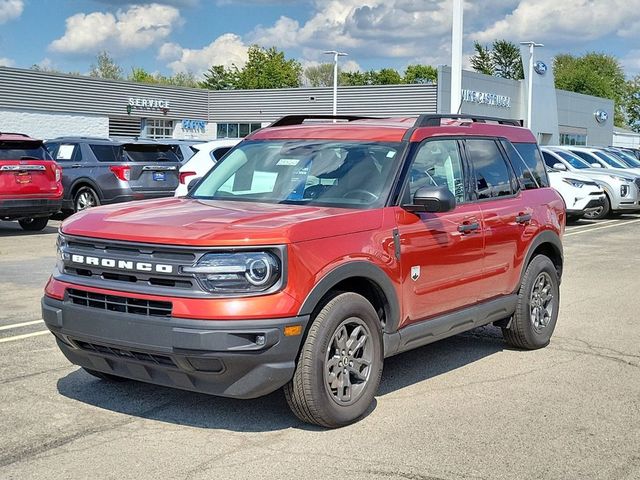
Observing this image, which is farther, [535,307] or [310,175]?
[535,307]

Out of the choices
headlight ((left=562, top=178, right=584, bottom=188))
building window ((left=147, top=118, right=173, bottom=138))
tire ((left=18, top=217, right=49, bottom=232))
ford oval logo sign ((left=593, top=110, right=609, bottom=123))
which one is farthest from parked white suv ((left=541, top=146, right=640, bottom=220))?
ford oval logo sign ((left=593, top=110, right=609, bottom=123))

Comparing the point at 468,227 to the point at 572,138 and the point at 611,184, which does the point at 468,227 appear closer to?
the point at 611,184

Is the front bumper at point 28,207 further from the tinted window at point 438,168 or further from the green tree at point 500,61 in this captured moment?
the green tree at point 500,61

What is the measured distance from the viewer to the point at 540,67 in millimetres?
55750

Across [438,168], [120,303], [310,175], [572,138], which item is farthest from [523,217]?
[572,138]

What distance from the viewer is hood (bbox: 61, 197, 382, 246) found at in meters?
4.72

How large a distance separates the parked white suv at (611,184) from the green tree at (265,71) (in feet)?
255

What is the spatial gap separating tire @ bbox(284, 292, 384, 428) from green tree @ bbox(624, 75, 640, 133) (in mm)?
124803

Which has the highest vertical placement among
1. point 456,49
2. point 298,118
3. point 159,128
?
point 456,49

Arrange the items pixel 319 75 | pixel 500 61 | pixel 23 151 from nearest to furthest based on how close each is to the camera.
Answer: pixel 23 151 → pixel 500 61 → pixel 319 75

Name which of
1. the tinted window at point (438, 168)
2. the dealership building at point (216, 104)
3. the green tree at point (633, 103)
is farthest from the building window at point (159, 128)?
the green tree at point (633, 103)

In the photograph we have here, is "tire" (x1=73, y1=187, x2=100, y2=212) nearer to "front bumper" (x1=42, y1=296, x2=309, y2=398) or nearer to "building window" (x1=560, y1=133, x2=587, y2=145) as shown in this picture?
"front bumper" (x1=42, y1=296, x2=309, y2=398)

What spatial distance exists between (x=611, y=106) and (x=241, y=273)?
72.5 metres

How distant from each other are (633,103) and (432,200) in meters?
125
